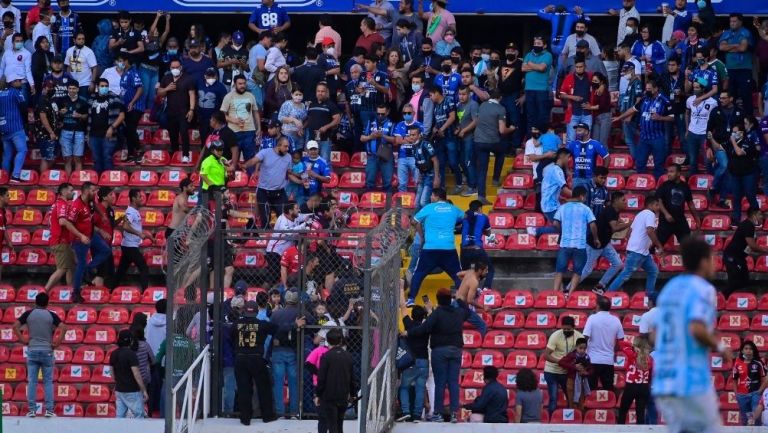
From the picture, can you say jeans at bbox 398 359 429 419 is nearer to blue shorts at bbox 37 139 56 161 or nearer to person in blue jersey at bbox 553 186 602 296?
person in blue jersey at bbox 553 186 602 296

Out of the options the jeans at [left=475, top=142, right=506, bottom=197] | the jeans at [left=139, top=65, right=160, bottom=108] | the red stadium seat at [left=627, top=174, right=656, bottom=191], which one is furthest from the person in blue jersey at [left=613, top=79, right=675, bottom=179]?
the jeans at [left=139, top=65, right=160, bottom=108]

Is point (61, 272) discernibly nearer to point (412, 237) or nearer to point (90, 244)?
point (90, 244)

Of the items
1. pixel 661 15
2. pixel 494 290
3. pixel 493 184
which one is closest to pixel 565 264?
pixel 494 290

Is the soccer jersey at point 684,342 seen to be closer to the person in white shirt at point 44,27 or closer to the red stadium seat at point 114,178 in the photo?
the red stadium seat at point 114,178

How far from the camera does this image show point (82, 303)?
21.0 metres

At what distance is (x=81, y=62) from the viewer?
24828 mm

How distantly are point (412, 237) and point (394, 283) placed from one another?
4449 mm

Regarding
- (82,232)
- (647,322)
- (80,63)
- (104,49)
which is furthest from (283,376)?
(104,49)

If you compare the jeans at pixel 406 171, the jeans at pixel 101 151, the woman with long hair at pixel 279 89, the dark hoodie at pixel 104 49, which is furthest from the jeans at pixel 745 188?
the dark hoodie at pixel 104 49

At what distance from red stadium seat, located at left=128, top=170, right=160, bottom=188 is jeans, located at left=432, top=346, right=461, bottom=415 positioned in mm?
7304

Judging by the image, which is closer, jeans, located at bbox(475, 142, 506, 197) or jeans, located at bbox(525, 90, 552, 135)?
jeans, located at bbox(475, 142, 506, 197)

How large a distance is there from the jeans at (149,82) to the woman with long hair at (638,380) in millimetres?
9679

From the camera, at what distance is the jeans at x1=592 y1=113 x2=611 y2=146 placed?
23312 millimetres

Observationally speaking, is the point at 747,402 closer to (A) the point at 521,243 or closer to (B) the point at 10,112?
(A) the point at 521,243
